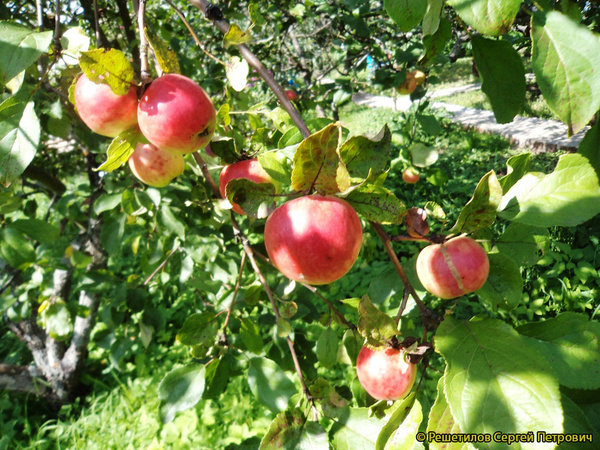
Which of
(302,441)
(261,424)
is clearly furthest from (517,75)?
(261,424)

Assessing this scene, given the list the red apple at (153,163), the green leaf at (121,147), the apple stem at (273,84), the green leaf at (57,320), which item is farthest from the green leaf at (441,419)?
the green leaf at (57,320)

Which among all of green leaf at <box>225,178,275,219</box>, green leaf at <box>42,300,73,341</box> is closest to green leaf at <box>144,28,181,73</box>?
green leaf at <box>225,178,275,219</box>

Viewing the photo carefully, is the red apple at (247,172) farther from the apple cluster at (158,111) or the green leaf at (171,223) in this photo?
the green leaf at (171,223)

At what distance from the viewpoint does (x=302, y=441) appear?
0.83 metres

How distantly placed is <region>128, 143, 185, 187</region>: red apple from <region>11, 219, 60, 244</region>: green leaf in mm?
354

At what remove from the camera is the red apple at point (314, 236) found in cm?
54

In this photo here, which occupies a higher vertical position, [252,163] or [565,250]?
[252,163]

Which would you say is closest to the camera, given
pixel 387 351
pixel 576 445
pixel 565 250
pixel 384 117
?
pixel 576 445

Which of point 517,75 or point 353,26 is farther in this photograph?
point 353,26

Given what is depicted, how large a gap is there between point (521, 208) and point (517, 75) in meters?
0.22

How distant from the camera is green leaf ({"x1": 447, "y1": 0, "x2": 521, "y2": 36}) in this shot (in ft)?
1.61

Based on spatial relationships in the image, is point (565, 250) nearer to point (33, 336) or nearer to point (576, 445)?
point (576, 445)

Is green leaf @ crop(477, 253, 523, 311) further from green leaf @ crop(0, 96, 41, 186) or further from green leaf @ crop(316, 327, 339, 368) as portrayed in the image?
green leaf @ crop(0, 96, 41, 186)

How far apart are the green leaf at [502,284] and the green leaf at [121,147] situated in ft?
2.33
